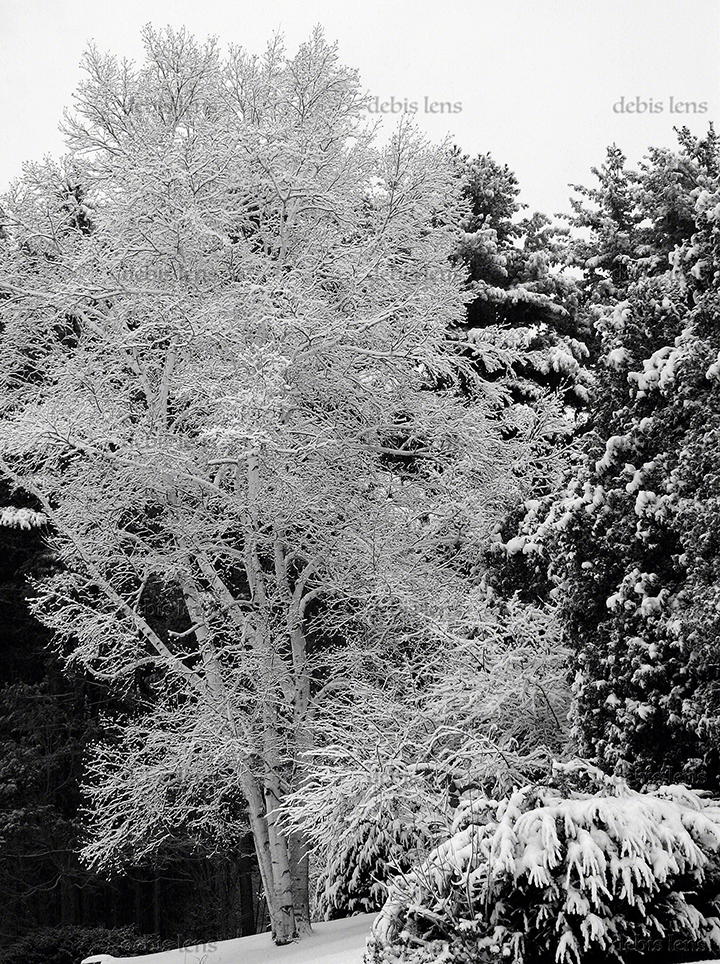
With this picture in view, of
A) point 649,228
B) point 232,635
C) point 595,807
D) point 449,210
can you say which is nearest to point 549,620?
point 232,635

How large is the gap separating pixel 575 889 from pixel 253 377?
6.80 m

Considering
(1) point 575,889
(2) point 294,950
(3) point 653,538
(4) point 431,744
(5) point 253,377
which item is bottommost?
(2) point 294,950

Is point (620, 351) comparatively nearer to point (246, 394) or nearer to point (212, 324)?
point (246, 394)

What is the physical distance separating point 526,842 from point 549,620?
502 centimetres

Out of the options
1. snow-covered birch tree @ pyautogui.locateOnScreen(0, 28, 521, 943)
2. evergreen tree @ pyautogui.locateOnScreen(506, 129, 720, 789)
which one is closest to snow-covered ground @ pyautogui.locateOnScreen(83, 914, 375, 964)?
snow-covered birch tree @ pyautogui.locateOnScreen(0, 28, 521, 943)

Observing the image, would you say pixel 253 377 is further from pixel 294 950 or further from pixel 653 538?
pixel 294 950

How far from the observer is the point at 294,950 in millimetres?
11352

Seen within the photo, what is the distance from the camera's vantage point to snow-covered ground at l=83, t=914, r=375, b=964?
31.3ft

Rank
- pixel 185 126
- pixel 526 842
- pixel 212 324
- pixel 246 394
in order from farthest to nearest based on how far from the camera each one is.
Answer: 1. pixel 185 126
2. pixel 212 324
3. pixel 246 394
4. pixel 526 842

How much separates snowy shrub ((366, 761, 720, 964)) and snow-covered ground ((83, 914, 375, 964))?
244 centimetres

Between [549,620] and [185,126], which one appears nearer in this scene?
[549,620]

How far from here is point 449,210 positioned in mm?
13758

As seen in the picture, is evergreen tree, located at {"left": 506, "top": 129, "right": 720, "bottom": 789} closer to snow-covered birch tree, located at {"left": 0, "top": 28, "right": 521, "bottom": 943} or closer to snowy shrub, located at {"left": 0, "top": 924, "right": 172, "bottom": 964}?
snow-covered birch tree, located at {"left": 0, "top": 28, "right": 521, "bottom": 943}

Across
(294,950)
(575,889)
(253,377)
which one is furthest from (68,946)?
(575,889)
